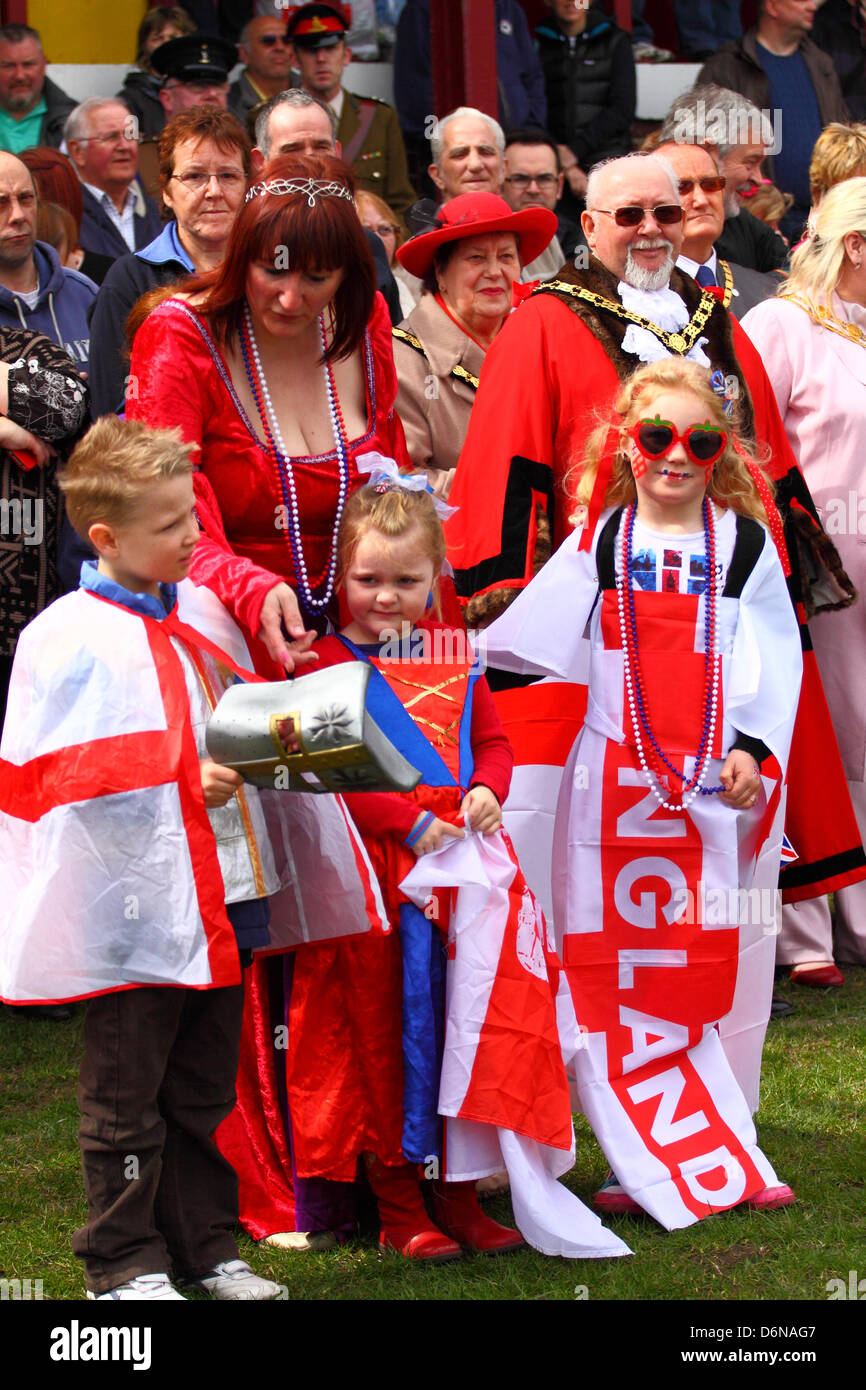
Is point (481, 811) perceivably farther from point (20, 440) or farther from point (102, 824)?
point (20, 440)

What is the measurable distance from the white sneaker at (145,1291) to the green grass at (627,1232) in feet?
1.04

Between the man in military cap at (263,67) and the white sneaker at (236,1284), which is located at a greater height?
the man in military cap at (263,67)

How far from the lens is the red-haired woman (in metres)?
3.36

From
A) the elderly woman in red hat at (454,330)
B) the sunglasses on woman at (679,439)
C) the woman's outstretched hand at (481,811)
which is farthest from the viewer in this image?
the elderly woman in red hat at (454,330)

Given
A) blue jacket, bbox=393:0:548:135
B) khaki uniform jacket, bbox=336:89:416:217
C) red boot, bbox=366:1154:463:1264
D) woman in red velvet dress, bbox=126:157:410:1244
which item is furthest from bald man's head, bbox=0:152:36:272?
blue jacket, bbox=393:0:548:135

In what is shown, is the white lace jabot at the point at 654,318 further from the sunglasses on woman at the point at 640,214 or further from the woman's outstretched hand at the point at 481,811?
the woman's outstretched hand at the point at 481,811

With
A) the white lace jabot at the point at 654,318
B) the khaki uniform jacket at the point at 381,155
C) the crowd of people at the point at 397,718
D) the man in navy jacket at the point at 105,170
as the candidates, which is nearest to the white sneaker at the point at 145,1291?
the crowd of people at the point at 397,718

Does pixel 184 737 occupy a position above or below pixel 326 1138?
above

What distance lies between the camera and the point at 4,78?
26.4 ft

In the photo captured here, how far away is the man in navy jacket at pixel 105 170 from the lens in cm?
692

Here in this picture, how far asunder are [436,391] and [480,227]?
456mm
